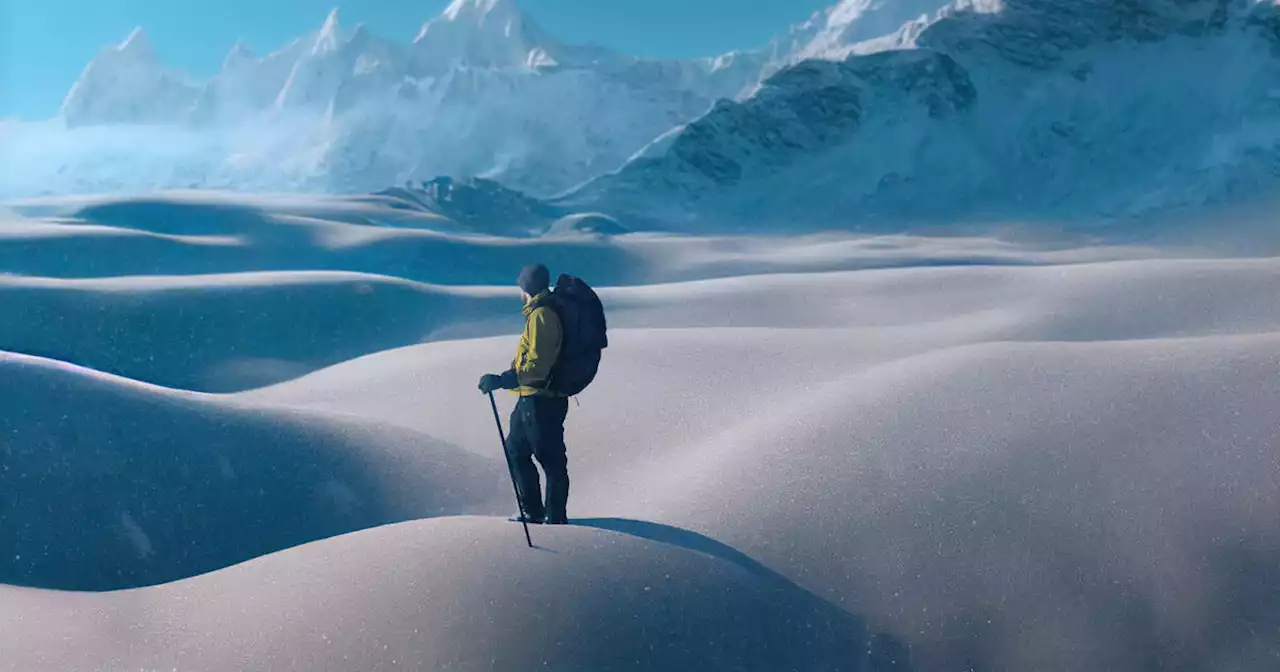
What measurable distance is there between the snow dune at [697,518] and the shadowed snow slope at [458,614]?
0.5 inches

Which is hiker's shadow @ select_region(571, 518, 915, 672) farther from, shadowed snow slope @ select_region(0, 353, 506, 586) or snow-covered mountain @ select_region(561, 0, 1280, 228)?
snow-covered mountain @ select_region(561, 0, 1280, 228)

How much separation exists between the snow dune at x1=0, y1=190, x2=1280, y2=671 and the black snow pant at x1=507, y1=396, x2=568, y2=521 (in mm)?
251

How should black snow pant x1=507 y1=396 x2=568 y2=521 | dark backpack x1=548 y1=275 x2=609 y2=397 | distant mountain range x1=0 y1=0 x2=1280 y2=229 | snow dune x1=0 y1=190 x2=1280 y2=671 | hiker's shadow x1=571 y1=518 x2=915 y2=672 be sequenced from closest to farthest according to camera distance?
snow dune x1=0 y1=190 x2=1280 y2=671 < hiker's shadow x1=571 y1=518 x2=915 y2=672 < dark backpack x1=548 y1=275 x2=609 y2=397 < black snow pant x1=507 y1=396 x2=568 y2=521 < distant mountain range x1=0 y1=0 x2=1280 y2=229

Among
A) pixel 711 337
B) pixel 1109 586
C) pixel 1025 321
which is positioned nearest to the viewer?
pixel 1109 586

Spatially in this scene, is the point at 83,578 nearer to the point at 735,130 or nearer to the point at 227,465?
the point at 227,465

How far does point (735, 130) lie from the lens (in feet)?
410

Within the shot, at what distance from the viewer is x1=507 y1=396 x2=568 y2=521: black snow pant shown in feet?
16.1

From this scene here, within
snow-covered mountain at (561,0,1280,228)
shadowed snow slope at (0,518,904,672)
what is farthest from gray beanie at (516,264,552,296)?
snow-covered mountain at (561,0,1280,228)

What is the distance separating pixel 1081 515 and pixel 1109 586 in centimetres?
55

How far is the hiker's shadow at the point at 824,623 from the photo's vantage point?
4398mm

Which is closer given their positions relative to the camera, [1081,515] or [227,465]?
[1081,515]

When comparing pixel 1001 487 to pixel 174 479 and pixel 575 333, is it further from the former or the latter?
pixel 174 479

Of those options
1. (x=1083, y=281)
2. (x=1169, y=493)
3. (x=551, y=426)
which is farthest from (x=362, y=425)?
(x=1083, y=281)

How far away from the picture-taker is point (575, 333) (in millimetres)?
4785
